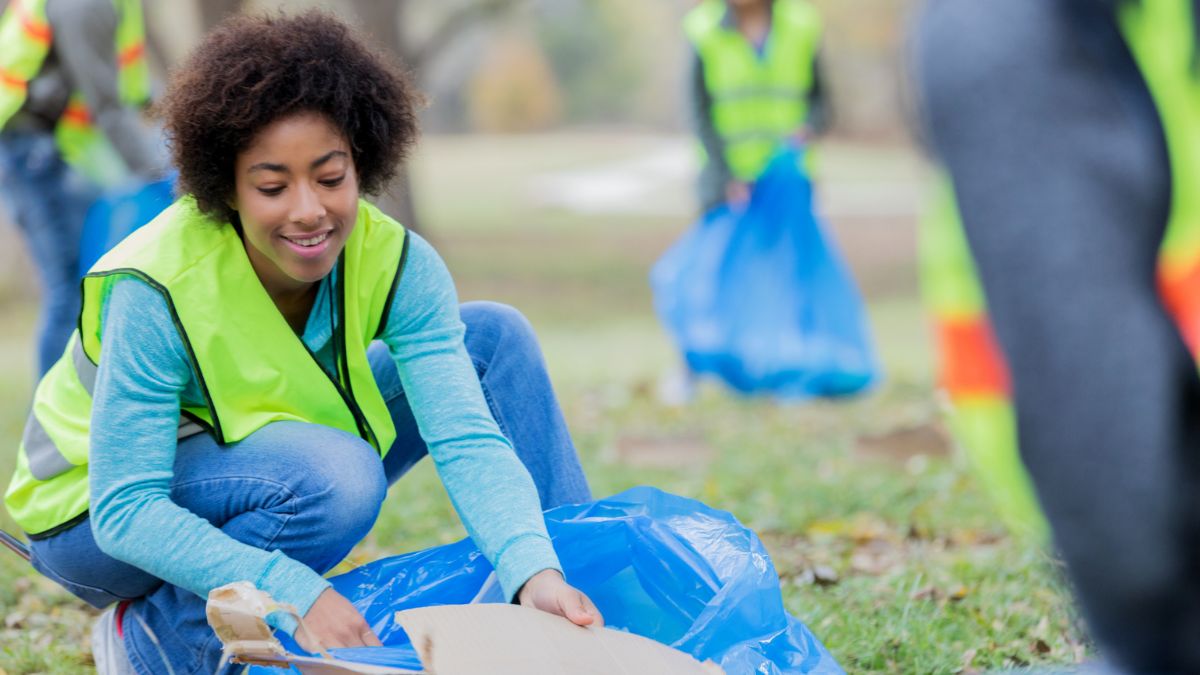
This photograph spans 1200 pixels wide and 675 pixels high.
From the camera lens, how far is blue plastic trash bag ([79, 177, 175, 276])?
3.79 m

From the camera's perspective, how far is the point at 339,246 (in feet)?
7.18

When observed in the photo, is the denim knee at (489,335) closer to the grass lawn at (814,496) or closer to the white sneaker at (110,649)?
the grass lawn at (814,496)

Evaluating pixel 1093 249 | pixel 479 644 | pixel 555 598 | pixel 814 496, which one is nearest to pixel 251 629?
pixel 479 644

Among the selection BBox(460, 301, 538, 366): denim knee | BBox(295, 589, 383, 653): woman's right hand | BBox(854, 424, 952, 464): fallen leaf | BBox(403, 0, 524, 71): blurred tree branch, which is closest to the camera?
BBox(295, 589, 383, 653): woman's right hand

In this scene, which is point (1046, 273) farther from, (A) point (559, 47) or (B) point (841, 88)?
(A) point (559, 47)

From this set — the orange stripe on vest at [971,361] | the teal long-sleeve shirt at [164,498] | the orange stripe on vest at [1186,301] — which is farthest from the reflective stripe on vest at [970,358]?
the teal long-sleeve shirt at [164,498]

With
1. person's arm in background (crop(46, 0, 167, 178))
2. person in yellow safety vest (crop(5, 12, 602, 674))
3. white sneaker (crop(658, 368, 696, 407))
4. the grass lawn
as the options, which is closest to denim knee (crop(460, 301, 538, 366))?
person in yellow safety vest (crop(5, 12, 602, 674))

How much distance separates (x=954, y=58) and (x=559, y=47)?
31.6 meters

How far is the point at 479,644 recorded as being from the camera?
6.30 ft

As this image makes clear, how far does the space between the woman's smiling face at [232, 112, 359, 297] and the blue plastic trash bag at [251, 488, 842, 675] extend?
1.59 feet

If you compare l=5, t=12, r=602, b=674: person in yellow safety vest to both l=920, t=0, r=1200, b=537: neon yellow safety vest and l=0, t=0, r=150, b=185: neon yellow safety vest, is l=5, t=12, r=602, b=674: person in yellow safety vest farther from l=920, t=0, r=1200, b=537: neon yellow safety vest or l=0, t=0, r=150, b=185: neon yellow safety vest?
l=0, t=0, r=150, b=185: neon yellow safety vest

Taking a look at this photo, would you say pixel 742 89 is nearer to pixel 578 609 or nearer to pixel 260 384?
pixel 260 384

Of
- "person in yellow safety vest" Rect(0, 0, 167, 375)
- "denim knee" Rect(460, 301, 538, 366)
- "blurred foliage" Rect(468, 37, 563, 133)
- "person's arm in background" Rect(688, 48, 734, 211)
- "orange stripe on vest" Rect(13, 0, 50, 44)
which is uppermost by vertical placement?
"orange stripe on vest" Rect(13, 0, 50, 44)

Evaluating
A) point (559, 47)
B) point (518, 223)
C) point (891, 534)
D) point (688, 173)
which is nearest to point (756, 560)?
point (891, 534)
